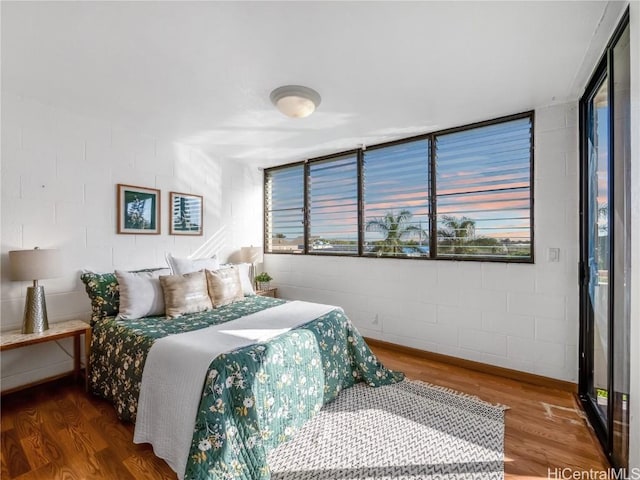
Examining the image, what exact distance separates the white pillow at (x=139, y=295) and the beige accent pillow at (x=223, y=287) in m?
0.44

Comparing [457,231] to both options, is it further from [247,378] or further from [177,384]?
[177,384]

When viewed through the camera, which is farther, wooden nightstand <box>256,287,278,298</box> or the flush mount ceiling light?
wooden nightstand <box>256,287,278,298</box>

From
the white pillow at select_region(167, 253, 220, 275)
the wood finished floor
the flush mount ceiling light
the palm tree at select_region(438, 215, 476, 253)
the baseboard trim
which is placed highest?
the flush mount ceiling light

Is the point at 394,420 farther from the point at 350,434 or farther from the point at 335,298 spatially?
the point at 335,298

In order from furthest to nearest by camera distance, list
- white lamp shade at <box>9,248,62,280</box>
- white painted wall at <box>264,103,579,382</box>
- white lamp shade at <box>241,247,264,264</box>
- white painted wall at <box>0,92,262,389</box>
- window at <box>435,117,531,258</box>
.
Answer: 1. white lamp shade at <box>241,247,264,264</box>
2. window at <box>435,117,531,258</box>
3. white painted wall at <box>264,103,579,382</box>
4. white painted wall at <box>0,92,262,389</box>
5. white lamp shade at <box>9,248,62,280</box>

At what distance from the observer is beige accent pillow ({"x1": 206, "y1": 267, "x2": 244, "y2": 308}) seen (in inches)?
116

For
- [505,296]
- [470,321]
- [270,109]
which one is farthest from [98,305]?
[505,296]

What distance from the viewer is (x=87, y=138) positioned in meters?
2.89

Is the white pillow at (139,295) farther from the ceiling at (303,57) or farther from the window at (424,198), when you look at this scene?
the window at (424,198)

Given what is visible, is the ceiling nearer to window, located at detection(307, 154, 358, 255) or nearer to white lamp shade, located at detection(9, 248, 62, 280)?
window, located at detection(307, 154, 358, 255)

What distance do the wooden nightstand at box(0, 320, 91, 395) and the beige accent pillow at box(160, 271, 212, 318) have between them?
2.08 ft

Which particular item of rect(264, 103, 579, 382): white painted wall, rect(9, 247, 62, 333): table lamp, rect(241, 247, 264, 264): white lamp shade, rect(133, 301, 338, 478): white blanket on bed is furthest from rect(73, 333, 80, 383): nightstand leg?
rect(264, 103, 579, 382): white painted wall

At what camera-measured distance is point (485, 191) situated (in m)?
2.99

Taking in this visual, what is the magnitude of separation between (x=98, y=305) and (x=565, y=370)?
12.9ft
